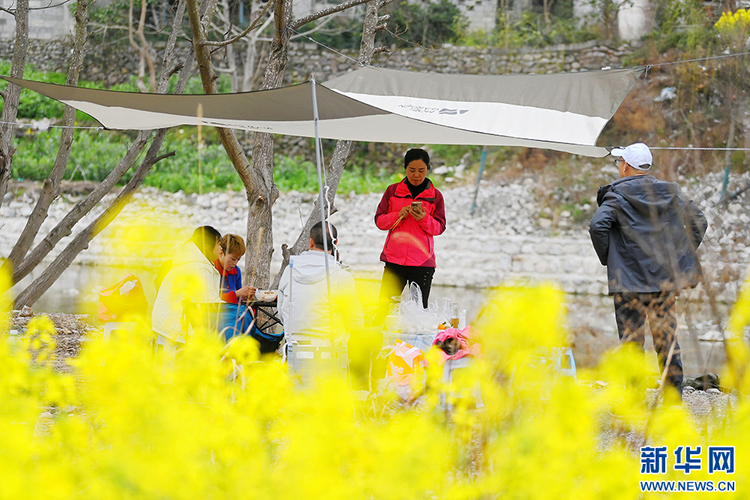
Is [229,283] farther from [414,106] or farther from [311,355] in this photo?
[414,106]

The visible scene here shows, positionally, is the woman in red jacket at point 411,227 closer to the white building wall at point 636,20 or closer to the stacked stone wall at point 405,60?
the stacked stone wall at point 405,60

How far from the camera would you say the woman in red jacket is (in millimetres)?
3617

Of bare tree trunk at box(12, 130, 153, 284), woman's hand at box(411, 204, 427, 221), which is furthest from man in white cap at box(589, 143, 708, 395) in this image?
bare tree trunk at box(12, 130, 153, 284)

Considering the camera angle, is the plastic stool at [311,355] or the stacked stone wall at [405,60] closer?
the plastic stool at [311,355]

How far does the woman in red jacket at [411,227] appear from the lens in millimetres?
3617

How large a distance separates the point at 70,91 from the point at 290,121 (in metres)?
0.92

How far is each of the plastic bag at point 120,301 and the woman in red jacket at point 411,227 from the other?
4.06 ft

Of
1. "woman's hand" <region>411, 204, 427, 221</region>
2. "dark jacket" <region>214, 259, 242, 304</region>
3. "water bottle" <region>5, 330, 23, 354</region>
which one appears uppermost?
"woman's hand" <region>411, 204, 427, 221</region>

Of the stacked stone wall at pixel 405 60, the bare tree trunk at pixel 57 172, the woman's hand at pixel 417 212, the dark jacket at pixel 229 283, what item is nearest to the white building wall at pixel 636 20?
the stacked stone wall at pixel 405 60

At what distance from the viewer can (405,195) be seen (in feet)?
12.2

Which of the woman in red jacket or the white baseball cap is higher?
the white baseball cap

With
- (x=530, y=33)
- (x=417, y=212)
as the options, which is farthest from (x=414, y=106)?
(x=530, y=33)

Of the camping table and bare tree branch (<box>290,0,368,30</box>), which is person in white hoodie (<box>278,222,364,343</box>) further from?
bare tree branch (<box>290,0,368,30</box>)

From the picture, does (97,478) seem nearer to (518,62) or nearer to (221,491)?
(221,491)
